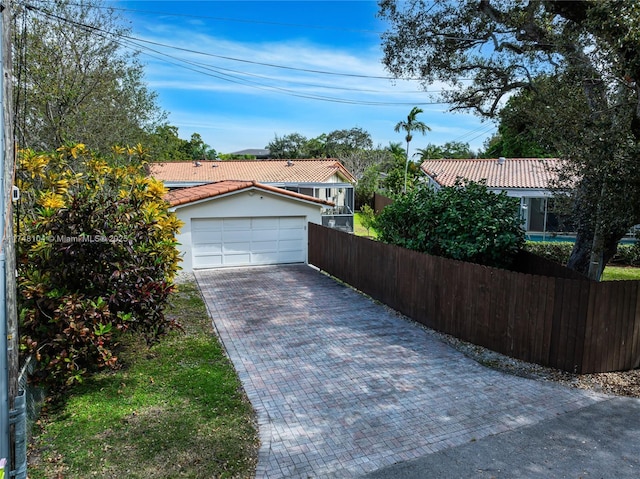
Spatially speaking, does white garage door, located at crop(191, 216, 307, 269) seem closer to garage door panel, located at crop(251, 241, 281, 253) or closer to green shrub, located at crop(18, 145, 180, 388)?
garage door panel, located at crop(251, 241, 281, 253)

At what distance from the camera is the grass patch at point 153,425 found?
4.76 meters

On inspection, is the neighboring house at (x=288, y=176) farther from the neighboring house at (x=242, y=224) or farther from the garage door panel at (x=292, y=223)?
the neighboring house at (x=242, y=224)

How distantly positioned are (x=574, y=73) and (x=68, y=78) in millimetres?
13464

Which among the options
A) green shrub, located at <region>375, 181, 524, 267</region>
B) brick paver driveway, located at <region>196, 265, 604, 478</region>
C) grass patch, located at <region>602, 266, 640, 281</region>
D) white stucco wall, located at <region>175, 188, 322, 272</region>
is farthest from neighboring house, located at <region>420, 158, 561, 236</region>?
brick paver driveway, located at <region>196, 265, 604, 478</region>

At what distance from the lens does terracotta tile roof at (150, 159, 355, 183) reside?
30.7 metres

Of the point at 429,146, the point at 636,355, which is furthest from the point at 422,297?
the point at 429,146

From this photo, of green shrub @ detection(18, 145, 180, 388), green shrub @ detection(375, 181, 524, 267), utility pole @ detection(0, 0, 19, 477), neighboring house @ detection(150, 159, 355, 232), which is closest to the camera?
utility pole @ detection(0, 0, 19, 477)

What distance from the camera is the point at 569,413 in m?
6.04

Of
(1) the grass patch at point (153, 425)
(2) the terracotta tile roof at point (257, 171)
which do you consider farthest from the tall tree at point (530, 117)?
(2) the terracotta tile roof at point (257, 171)

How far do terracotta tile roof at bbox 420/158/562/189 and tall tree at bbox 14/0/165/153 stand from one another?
17296 mm

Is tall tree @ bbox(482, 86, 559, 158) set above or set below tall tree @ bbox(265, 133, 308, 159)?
below

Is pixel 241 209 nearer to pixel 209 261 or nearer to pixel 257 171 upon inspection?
pixel 209 261

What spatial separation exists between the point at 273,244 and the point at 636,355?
493 inches

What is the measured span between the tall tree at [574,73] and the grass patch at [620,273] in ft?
18.7
